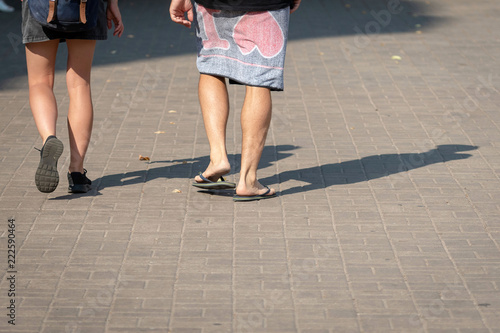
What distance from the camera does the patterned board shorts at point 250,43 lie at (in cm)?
500

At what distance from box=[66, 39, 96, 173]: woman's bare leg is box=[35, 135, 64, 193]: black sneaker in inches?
12.3

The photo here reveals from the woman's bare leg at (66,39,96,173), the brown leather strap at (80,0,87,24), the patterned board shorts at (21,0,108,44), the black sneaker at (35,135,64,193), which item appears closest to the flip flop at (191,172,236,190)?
the woman's bare leg at (66,39,96,173)

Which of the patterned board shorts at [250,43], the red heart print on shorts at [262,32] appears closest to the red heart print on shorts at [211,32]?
the patterned board shorts at [250,43]

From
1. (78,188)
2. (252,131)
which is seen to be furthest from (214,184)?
(78,188)

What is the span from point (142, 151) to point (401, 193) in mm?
2056

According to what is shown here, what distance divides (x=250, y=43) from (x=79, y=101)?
1160 millimetres

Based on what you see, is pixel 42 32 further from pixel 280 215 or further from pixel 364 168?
pixel 364 168

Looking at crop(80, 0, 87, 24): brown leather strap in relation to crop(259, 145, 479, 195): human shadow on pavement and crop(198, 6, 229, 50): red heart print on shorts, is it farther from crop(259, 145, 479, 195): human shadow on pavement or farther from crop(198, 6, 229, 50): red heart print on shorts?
crop(259, 145, 479, 195): human shadow on pavement

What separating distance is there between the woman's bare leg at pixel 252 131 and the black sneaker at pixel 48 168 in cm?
111

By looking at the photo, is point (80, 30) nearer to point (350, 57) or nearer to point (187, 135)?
point (187, 135)

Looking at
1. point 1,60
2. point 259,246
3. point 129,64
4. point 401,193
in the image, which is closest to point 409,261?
point 259,246

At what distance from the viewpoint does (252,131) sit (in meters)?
5.14

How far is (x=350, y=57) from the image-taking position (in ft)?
34.0

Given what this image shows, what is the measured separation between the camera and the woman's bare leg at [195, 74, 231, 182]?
5227 millimetres
